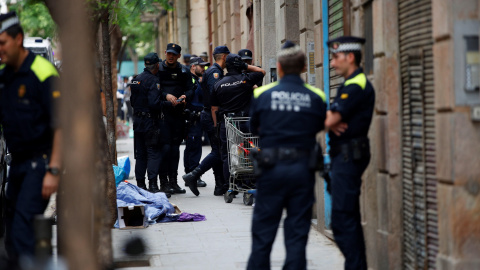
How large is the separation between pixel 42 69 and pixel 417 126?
280cm

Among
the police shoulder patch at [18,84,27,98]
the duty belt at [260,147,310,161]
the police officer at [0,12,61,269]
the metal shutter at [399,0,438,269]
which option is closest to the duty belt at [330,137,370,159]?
the metal shutter at [399,0,438,269]

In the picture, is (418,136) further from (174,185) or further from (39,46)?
(39,46)

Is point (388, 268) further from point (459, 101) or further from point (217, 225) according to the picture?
point (217, 225)

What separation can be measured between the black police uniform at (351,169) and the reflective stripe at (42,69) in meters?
2.10

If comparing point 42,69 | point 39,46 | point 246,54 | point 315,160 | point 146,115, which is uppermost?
point 39,46

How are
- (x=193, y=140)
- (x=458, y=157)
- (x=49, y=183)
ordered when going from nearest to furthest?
(x=458, y=157)
(x=49, y=183)
(x=193, y=140)

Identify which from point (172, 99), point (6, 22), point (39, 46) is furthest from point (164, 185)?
point (6, 22)

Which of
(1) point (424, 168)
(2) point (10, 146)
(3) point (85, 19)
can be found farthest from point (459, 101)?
(2) point (10, 146)

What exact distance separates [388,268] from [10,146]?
10.4 ft

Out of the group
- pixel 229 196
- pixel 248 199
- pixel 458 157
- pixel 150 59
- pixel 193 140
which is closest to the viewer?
pixel 458 157

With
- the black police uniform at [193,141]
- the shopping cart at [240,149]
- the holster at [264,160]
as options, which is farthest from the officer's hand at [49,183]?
the black police uniform at [193,141]

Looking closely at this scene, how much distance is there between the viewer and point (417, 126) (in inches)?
262

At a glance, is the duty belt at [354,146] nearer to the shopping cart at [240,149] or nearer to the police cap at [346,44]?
the police cap at [346,44]

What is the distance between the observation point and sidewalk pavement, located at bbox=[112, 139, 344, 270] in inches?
324
